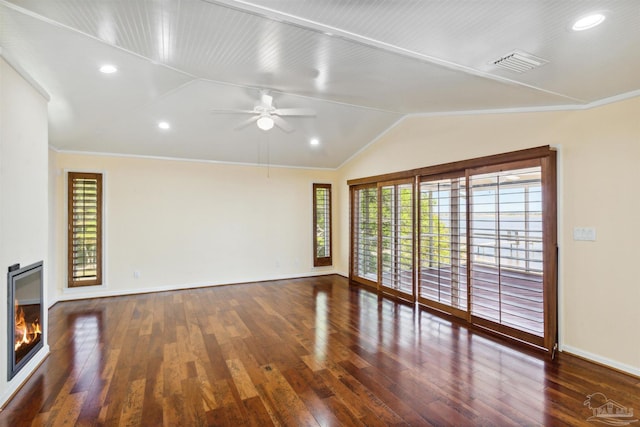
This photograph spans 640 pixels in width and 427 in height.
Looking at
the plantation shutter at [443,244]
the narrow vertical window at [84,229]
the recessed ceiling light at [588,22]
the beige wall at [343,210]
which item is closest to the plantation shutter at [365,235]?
the beige wall at [343,210]

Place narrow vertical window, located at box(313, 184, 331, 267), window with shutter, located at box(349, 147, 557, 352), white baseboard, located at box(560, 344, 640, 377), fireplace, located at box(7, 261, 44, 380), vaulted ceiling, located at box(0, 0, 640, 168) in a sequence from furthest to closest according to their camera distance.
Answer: narrow vertical window, located at box(313, 184, 331, 267) → window with shutter, located at box(349, 147, 557, 352) → white baseboard, located at box(560, 344, 640, 377) → fireplace, located at box(7, 261, 44, 380) → vaulted ceiling, located at box(0, 0, 640, 168)

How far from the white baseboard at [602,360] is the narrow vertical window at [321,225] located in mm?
4651

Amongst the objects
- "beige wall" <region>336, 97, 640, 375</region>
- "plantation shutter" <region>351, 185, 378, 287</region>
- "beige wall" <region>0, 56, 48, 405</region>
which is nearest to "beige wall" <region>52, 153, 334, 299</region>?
"plantation shutter" <region>351, 185, 378, 287</region>

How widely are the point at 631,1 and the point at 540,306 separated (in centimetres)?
272

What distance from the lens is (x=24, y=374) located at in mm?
2713

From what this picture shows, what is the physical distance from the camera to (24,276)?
2791 millimetres

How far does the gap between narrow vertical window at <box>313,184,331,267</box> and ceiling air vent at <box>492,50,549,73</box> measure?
496 cm

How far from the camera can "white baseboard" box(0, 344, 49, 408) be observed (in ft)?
7.92

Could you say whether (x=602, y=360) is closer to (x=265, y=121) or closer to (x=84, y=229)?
(x=265, y=121)

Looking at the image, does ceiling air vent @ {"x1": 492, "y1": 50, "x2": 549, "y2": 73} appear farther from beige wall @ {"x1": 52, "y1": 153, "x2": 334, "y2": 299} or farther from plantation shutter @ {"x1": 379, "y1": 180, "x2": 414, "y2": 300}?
beige wall @ {"x1": 52, "y1": 153, "x2": 334, "y2": 299}

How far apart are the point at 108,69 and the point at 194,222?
3.48 m

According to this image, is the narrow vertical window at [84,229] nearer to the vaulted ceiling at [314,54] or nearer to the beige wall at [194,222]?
the beige wall at [194,222]

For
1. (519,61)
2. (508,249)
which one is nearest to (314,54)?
(519,61)

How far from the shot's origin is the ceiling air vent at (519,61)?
7.31 feet
